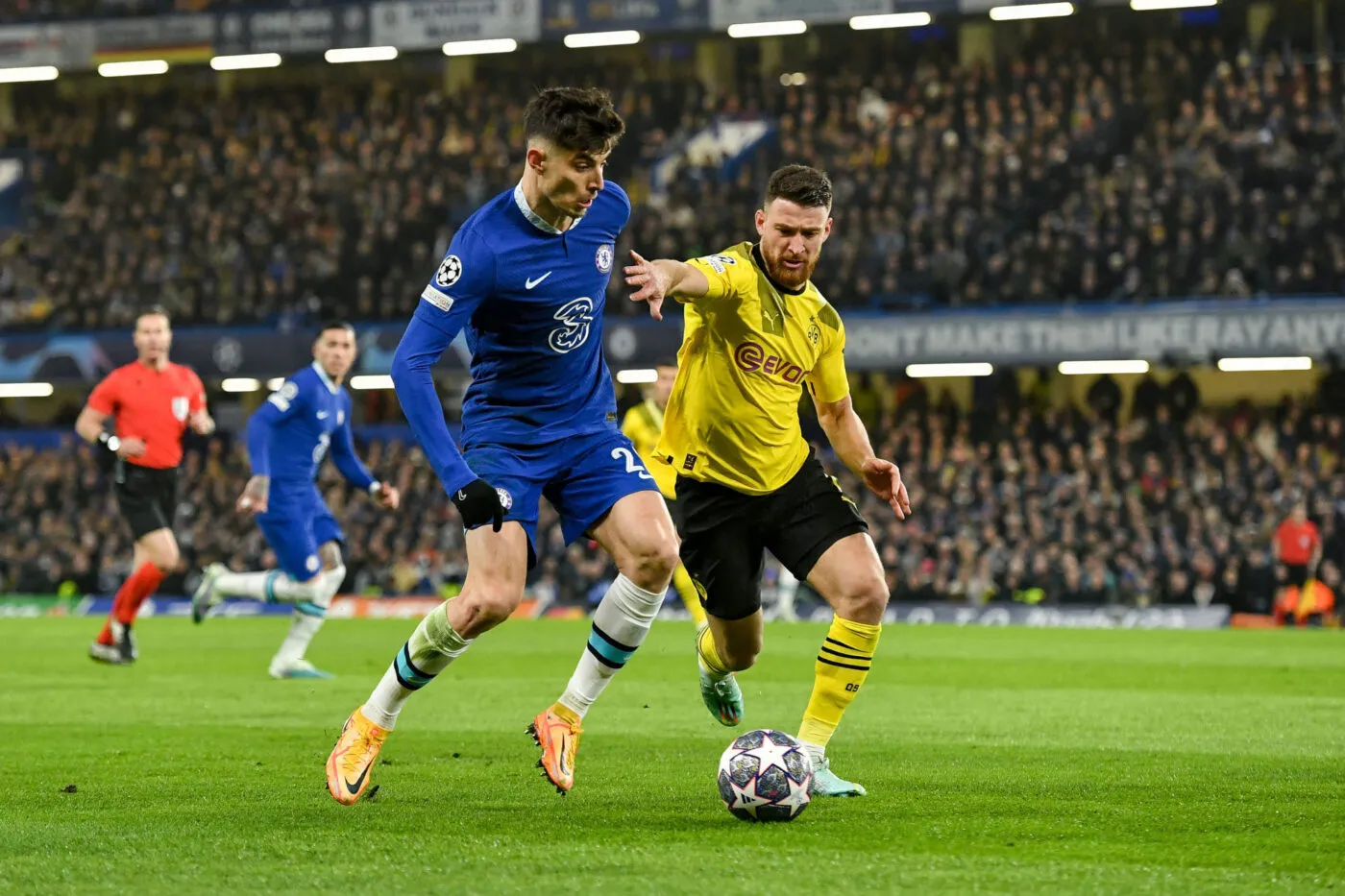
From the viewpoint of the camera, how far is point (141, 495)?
13773 mm

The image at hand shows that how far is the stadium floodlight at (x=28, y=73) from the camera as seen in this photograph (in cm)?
3500

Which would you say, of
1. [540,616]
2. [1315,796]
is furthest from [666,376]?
[540,616]

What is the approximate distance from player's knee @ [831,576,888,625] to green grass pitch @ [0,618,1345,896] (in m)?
0.66

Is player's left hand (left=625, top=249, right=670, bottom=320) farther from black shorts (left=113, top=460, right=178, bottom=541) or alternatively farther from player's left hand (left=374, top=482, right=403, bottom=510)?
black shorts (left=113, top=460, right=178, bottom=541)

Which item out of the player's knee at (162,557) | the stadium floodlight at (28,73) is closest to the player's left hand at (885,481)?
the player's knee at (162,557)

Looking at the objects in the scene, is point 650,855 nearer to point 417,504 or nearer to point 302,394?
point 302,394

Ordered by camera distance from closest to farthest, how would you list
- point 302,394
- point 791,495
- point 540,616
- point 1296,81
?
point 791,495
point 302,394
point 540,616
point 1296,81

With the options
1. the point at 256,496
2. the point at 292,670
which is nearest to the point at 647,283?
the point at 256,496

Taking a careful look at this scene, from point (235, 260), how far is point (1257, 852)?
96.8ft

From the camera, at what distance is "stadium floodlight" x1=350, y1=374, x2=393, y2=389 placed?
30.0 metres

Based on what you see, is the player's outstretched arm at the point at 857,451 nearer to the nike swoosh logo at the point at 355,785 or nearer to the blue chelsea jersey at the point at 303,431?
the nike swoosh logo at the point at 355,785

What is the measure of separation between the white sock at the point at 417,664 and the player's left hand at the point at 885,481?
70.4 inches

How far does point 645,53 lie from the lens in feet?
114

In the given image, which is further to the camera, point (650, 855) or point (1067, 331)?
point (1067, 331)
